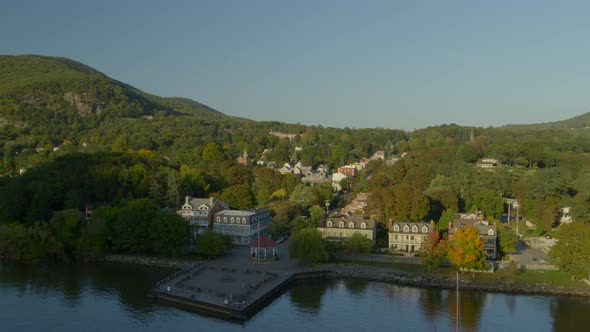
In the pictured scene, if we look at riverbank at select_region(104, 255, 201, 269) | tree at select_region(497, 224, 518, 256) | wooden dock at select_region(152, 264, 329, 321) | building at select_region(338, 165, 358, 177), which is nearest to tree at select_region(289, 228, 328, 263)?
wooden dock at select_region(152, 264, 329, 321)

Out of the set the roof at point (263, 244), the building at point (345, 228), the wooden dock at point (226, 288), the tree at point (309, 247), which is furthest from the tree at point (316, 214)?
the wooden dock at point (226, 288)

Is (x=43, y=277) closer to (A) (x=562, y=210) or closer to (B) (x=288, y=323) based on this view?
(B) (x=288, y=323)

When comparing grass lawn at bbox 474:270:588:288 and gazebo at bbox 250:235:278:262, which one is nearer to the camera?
grass lawn at bbox 474:270:588:288

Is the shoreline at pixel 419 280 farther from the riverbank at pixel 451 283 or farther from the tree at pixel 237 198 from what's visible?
the tree at pixel 237 198

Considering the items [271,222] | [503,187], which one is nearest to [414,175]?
[503,187]

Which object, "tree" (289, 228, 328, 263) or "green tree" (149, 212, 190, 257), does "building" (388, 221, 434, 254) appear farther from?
"green tree" (149, 212, 190, 257)

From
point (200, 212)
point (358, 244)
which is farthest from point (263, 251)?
point (200, 212)

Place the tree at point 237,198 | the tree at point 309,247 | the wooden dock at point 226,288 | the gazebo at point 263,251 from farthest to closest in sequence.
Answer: the tree at point 237,198, the gazebo at point 263,251, the tree at point 309,247, the wooden dock at point 226,288
